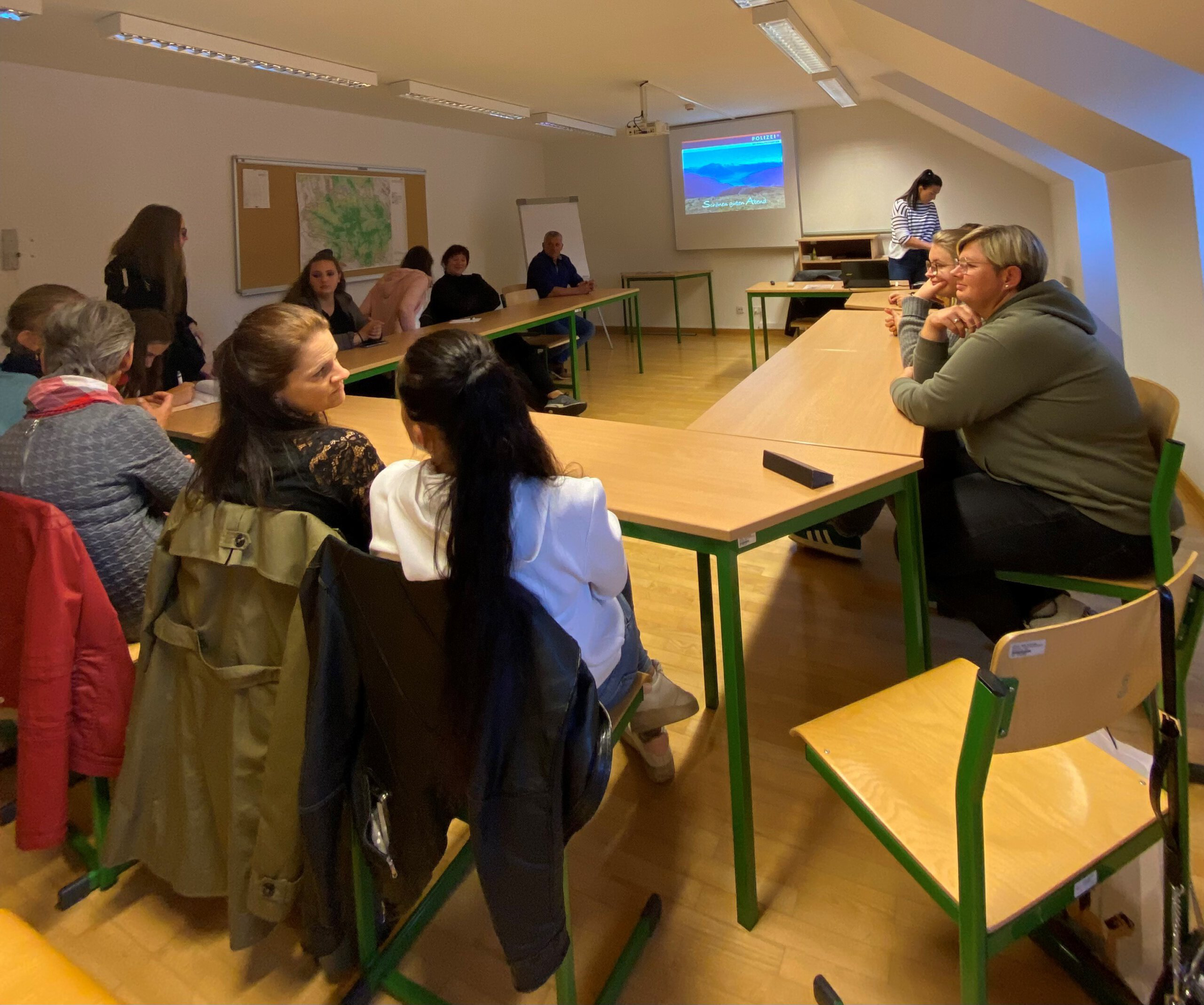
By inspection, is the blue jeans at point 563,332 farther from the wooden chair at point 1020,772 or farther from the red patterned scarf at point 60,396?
the wooden chair at point 1020,772

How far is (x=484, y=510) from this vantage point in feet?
3.21

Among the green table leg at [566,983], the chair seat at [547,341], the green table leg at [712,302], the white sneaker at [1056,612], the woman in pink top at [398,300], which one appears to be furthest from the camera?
the green table leg at [712,302]

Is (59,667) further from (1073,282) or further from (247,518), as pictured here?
(1073,282)

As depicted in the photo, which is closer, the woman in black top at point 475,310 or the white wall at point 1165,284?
the white wall at point 1165,284

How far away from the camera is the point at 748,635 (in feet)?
7.61

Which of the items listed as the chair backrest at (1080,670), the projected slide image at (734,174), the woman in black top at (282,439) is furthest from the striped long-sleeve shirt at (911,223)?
the chair backrest at (1080,670)

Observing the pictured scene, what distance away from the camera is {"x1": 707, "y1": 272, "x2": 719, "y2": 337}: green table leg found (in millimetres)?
8203

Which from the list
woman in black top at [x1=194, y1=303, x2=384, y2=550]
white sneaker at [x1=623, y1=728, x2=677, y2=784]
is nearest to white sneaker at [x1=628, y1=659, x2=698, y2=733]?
white sneaker at [x1=623, y1=728, x2=677, y2=784]

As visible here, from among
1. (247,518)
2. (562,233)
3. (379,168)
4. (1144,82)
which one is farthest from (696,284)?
(247,518)

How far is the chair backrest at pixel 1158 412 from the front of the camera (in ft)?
5.48

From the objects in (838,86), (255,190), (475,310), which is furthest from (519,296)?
(838,86)

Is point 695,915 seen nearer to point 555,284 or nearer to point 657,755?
point 657,755

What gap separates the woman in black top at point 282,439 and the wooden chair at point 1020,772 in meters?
0.87

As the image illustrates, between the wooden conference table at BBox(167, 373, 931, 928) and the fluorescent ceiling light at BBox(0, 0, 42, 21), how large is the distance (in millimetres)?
1971
